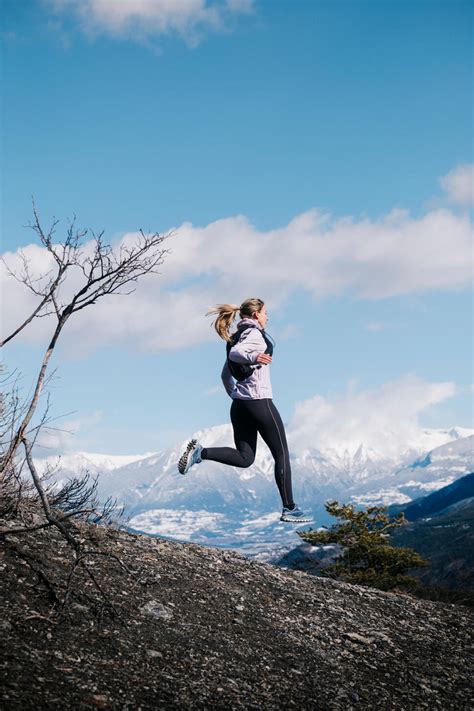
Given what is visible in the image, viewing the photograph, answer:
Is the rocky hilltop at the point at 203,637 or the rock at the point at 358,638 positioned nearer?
the rocky hilltop at the point at 203,637

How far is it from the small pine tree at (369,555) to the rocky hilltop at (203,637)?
1576 cm

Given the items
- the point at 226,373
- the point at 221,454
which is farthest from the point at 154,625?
the point at 226,373

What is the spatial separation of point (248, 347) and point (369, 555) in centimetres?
2036

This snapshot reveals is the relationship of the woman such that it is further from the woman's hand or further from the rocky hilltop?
the rocky hilltop

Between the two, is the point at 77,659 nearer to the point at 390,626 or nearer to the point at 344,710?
the point at 344,710

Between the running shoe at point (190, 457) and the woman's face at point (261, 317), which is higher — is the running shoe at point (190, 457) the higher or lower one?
the lower one

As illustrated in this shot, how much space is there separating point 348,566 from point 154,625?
21315mm

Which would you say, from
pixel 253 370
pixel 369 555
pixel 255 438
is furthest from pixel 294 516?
pixel 369 555

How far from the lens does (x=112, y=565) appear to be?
783 centimetres

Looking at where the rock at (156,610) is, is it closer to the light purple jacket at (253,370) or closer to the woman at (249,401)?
the woman at (249,401)

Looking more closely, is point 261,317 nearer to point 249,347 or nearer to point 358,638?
point 249,347

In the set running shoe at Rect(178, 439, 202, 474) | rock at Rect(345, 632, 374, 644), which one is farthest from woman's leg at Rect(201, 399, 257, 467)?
rock at Rect(345, 632, 374, 644)

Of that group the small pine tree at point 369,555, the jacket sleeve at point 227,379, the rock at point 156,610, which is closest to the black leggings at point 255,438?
the jacket sleeve at point 227,379

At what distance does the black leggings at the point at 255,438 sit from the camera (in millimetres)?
8531
